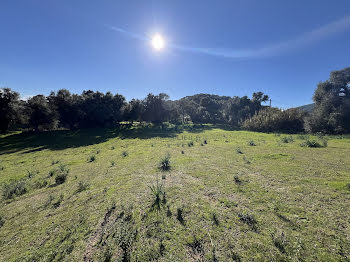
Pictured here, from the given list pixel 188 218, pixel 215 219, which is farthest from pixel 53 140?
pixel 215 219

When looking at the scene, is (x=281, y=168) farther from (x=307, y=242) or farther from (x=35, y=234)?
(x=35, y=234)

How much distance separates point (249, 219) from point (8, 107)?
47.5m

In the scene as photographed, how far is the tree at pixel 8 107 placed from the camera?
96.9ft

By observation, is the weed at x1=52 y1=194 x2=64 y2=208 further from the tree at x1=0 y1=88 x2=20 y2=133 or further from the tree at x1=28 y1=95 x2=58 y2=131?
Result: the tree at x1=0 y1=88 x2=20 y2=133

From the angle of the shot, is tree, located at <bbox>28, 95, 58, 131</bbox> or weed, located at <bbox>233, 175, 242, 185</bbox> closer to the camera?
weed, located at <bbox>233, 175, 242, 185</bbox>

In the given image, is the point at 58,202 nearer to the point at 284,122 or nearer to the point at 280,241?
the point at 280,241

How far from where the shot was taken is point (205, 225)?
3.99 metres

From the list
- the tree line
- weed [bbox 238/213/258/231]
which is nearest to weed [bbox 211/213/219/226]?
weed [bbox 238/213/258/231]

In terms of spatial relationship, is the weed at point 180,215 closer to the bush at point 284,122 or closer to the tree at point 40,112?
the bush at point 284,122

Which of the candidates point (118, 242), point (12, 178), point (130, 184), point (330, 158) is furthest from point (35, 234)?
point (330, 158)

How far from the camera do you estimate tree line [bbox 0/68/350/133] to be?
2634 cm

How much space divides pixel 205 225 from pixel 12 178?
45.0ft

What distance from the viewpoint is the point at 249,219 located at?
4.12m

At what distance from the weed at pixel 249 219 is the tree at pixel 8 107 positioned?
46.0m
